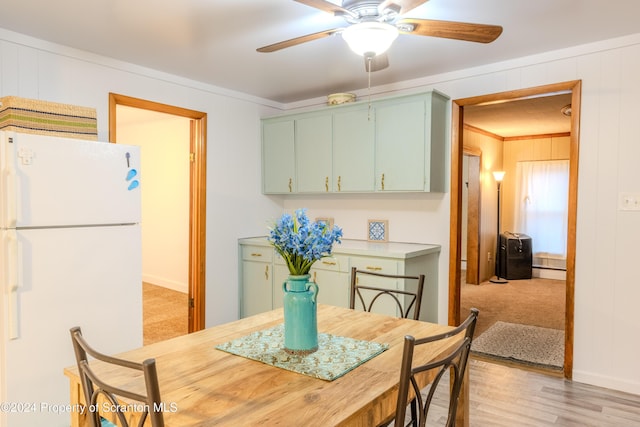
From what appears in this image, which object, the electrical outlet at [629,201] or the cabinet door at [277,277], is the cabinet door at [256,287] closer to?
the cabinet door at [277,277]

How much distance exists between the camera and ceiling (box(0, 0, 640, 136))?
2293 millimetres

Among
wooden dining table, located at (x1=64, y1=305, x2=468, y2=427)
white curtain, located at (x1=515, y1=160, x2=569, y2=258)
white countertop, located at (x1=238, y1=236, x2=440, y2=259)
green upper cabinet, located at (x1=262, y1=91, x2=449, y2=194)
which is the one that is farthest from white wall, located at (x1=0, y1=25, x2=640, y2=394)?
white curtain, located at (x1=515, y1=160, x2=569, y2=258)

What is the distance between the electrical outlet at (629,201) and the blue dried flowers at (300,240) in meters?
2.29

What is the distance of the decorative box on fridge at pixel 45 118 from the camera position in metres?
2.25

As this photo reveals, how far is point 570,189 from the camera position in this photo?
300cm

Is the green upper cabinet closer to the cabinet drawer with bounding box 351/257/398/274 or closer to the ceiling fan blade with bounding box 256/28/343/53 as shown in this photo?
the cabinet drawer with bounding box 351/257/398/274

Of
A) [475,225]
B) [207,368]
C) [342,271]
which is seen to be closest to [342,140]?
[342,271]

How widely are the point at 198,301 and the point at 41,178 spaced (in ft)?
6.38

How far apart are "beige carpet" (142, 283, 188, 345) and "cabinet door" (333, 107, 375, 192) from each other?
214cm

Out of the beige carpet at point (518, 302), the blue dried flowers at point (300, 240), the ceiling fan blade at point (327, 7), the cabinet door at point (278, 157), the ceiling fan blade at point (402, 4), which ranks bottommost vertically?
the beige carpet at point (518, 302)

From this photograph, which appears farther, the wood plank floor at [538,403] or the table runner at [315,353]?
the wood plank floor at [538,403]

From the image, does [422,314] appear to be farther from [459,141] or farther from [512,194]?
[512,194]

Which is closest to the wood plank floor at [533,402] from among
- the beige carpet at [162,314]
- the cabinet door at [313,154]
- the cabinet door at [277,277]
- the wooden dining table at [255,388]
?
the wooden dining table at [255,388]

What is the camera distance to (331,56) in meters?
3.07
